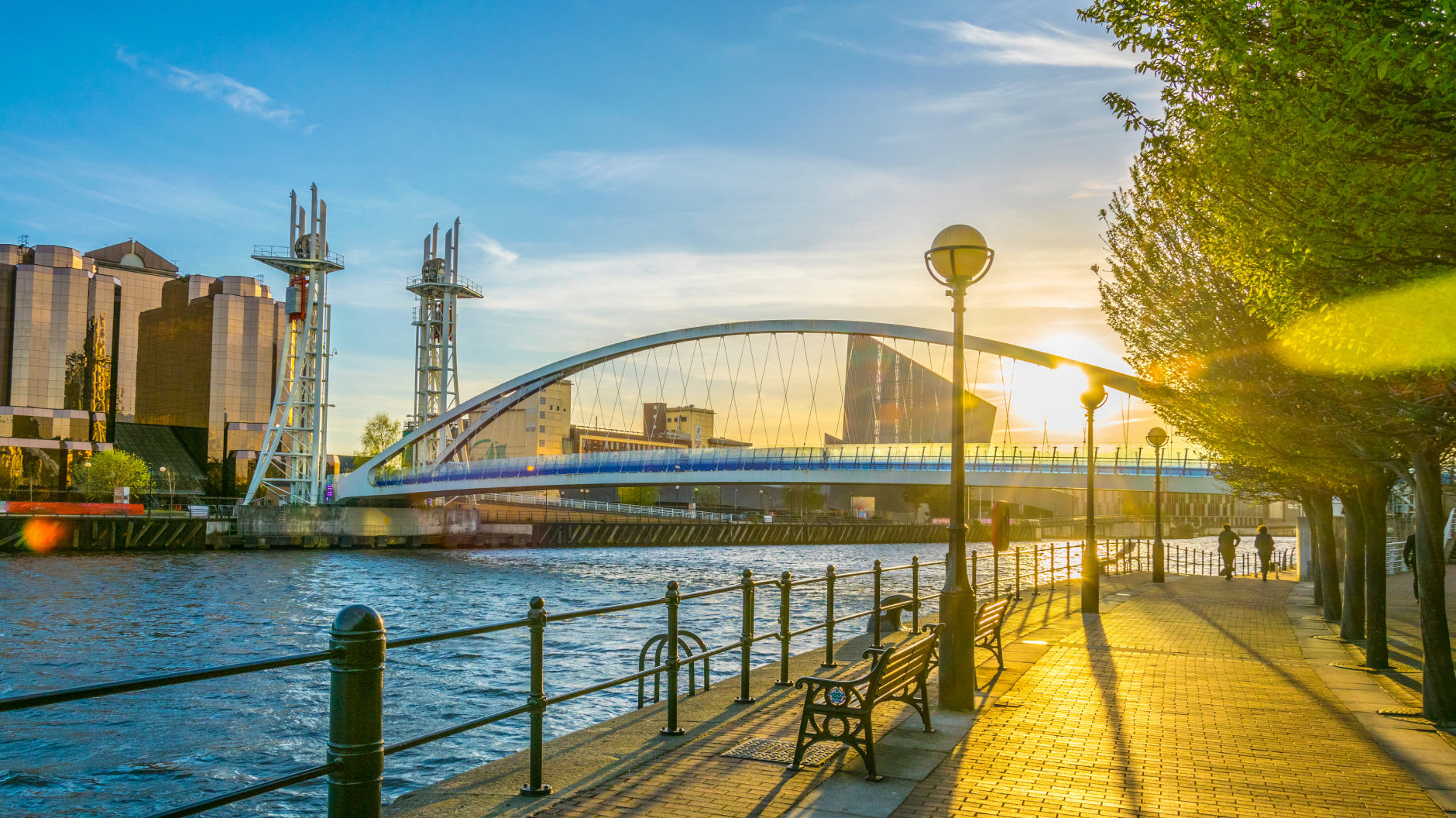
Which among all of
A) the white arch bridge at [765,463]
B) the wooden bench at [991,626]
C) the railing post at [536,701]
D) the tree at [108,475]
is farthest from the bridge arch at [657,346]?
the railing post at [536,701]

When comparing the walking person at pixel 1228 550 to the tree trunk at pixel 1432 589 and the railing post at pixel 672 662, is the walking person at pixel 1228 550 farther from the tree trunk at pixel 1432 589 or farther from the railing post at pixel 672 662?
the railing post at pixel 672 662

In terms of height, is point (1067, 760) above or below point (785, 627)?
below

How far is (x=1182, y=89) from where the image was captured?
8.84 metres

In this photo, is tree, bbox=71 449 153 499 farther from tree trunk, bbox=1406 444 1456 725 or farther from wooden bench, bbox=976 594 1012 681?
tree trunk, bbox=1406 444 1456 725

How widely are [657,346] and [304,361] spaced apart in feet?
106

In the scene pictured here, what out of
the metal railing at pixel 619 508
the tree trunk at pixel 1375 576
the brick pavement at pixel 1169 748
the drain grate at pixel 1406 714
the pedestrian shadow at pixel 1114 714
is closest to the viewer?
the brick pavement at pixel 1169 748

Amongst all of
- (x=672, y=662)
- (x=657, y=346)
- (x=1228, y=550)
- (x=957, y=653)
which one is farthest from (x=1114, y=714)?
(x=657, y=346)

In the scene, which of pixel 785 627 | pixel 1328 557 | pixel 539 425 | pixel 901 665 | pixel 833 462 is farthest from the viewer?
pixel 539 425

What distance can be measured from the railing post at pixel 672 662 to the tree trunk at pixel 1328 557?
49.1 feet

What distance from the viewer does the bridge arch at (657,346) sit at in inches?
2164

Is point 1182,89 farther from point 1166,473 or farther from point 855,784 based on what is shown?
point 1166,473

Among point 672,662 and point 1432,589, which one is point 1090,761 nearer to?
point 672,662

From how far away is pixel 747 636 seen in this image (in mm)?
9898

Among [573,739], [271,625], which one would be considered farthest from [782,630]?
[271,625]
